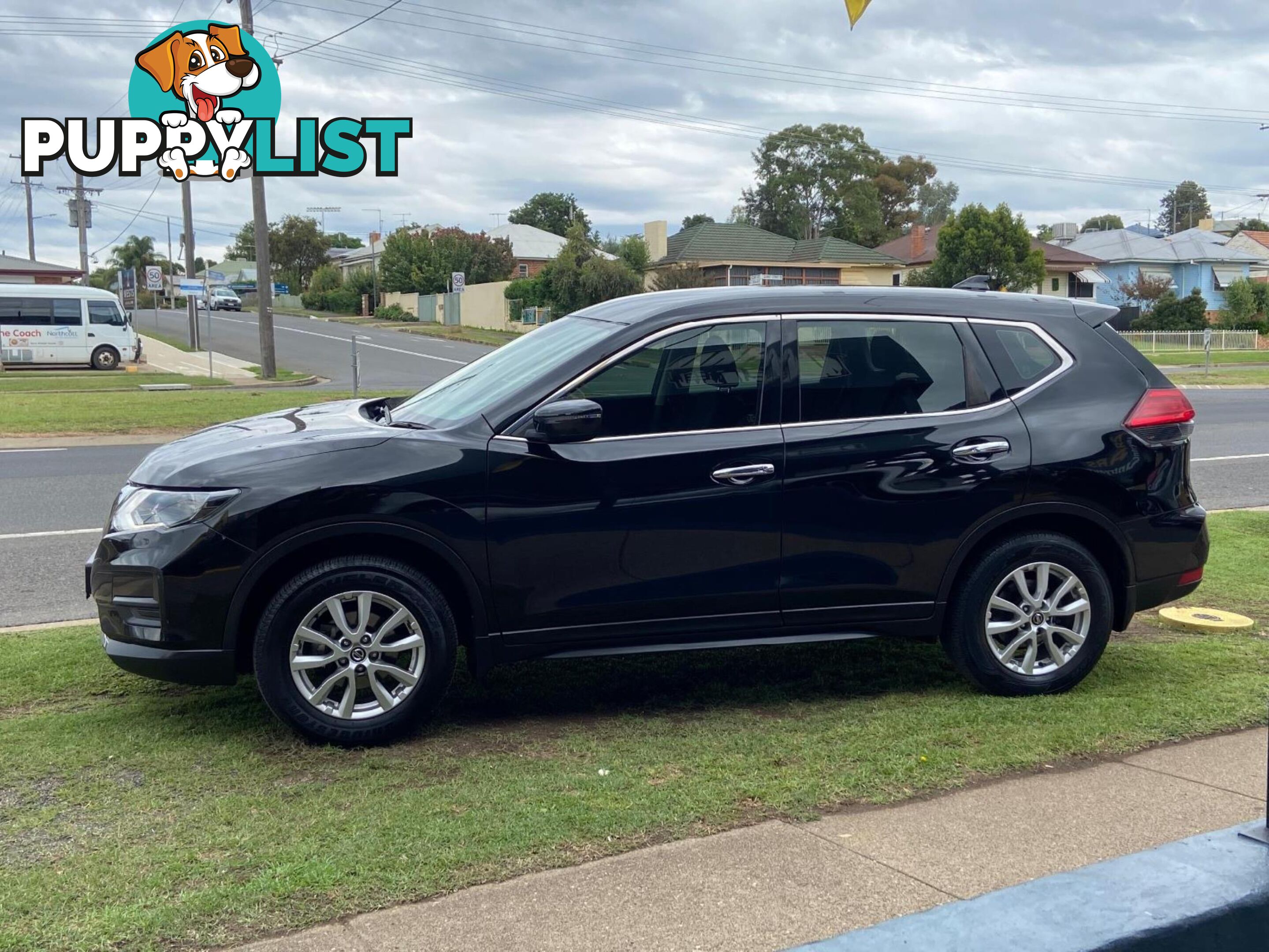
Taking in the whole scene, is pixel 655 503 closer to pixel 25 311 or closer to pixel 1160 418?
pixel 1160 418

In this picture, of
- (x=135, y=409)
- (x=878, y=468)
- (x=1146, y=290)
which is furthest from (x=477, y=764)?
(x=1146, y=290)

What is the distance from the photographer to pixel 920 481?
17.5ft

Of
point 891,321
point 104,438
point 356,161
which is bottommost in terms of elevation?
point 104,438

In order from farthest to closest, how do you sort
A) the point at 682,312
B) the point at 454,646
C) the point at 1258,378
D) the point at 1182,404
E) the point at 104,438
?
the point at 1258,378 < the point at 104,438 < the point at 1182,404 < the point at 682,312 < the point at 454,646

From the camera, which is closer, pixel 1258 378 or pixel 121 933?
pixel 121 933

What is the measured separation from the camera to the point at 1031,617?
5480mm

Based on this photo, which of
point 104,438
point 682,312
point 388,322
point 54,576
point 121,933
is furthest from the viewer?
point 388,322

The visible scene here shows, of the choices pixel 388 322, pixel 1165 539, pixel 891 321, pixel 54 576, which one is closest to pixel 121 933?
pixel 891 321

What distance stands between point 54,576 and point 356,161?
18630 millimetres

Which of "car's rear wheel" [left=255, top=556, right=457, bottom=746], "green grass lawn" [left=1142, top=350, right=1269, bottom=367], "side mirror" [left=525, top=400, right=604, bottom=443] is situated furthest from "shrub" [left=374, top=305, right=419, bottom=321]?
"car's rear wheel" [left=255, top=556, right=457, bottom=746]

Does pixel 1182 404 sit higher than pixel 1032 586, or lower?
higher

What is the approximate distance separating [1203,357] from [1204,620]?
1579 inches

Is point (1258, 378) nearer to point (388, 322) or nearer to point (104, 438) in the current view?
point (104, 438)

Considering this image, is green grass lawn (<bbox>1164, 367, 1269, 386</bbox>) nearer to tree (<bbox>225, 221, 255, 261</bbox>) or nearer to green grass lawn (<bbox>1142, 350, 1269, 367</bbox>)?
green grass lawn (<bbox>1142, 350, 1269, 367</bbox>)
